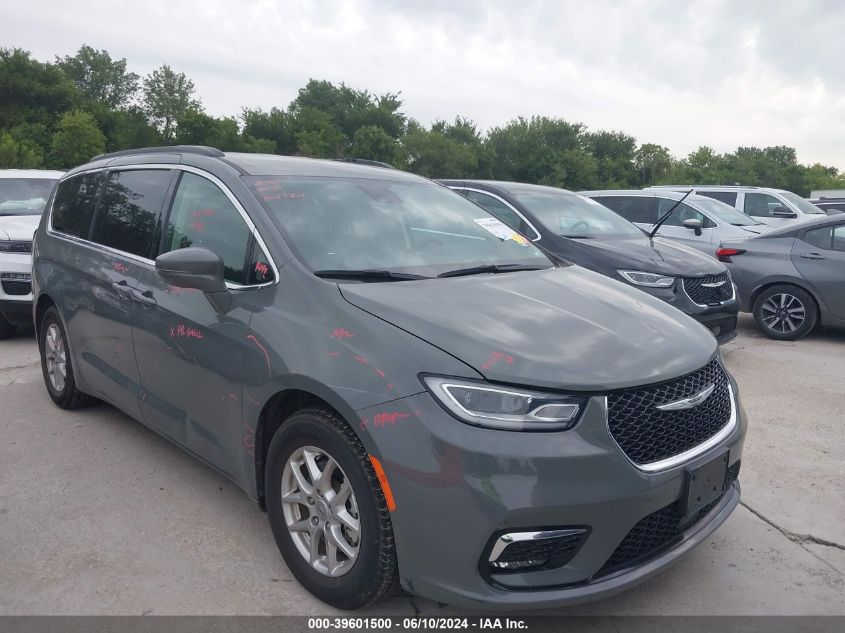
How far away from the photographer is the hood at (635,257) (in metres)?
6.36

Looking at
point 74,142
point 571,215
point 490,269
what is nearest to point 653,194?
point 571,215

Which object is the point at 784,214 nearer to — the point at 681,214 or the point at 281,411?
the point at 681,214

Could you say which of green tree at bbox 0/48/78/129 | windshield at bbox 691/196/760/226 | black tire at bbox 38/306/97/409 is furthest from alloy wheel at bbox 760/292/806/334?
green tree at bbox 0/48/78/129

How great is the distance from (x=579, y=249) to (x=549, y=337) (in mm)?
4262

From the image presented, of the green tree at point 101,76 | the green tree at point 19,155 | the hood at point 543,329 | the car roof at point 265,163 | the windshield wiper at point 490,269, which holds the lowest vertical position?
the hood at point 543,329

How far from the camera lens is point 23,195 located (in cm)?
849

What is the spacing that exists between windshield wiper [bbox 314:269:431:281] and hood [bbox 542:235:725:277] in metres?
3.80

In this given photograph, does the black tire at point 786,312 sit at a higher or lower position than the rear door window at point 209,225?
lower

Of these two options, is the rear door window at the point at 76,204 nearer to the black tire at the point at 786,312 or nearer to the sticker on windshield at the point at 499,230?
the sticker on windshield at the point at 499,230

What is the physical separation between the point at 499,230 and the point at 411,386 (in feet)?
5.85

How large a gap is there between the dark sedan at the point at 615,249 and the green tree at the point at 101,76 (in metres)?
75.6

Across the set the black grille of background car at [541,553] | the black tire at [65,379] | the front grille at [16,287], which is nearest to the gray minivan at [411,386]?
the black grille of background car at [541,553]

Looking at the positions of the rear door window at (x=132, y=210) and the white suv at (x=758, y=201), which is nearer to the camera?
the rear door window at (x=132, y=210)

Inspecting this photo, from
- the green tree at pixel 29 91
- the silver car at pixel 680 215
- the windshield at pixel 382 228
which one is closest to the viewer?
the windshield at pixel 382 228
